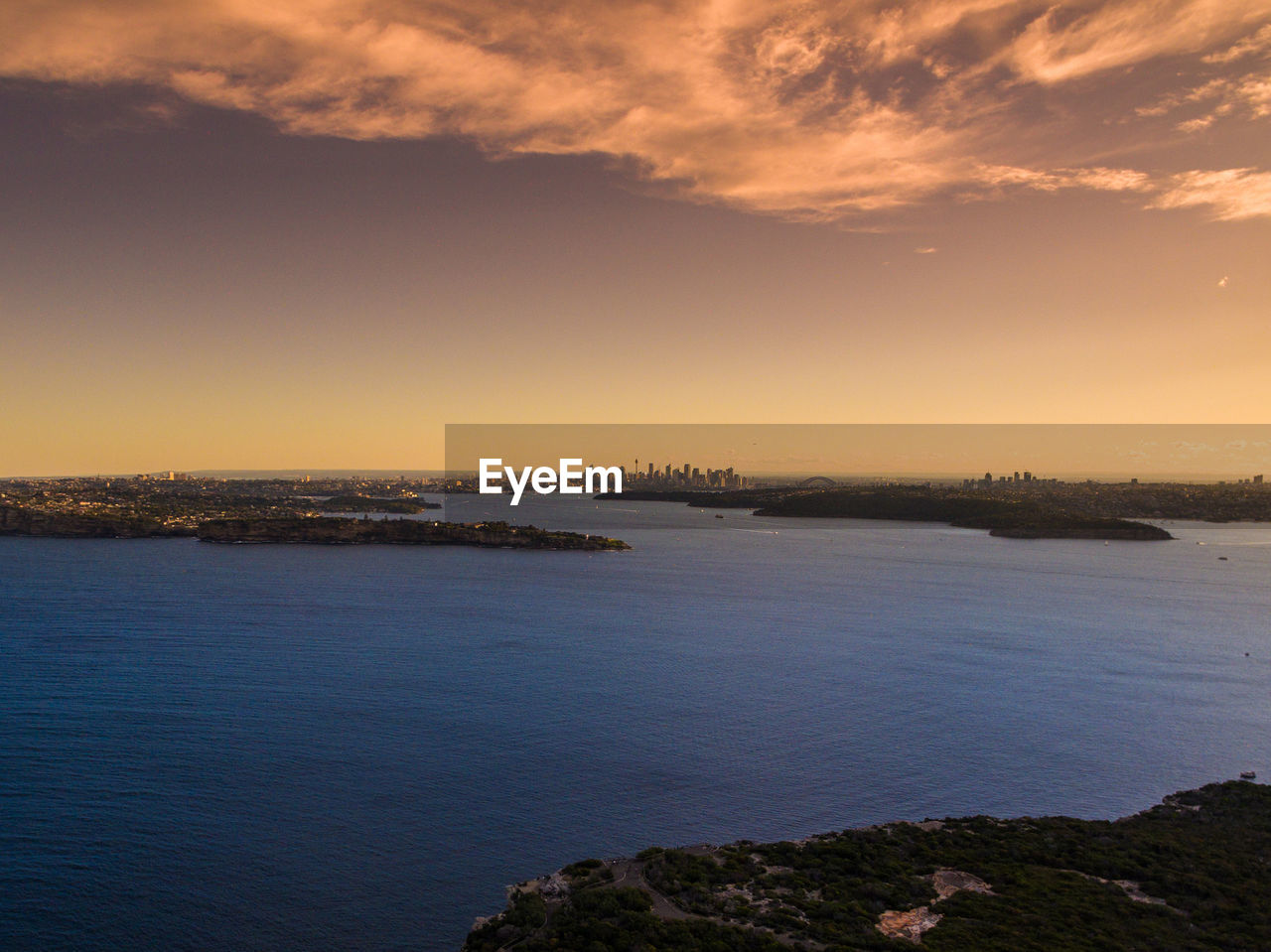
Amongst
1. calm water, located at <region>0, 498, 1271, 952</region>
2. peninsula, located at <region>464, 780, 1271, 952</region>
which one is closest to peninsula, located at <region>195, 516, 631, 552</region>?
calm water, located at <region>0, 498, 1271, 952</region>

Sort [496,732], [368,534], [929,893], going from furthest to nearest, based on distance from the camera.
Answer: [368,534]
[496,732]
[929,893]

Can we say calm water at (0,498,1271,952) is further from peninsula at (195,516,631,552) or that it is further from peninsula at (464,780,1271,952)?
peninsula at (195,516,631,552)

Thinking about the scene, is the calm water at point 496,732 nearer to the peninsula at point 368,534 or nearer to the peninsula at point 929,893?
the peninsula at point 929,893

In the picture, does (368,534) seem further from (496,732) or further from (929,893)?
(929,893)

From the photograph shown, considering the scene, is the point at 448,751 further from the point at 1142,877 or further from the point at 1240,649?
the point at 1240,649

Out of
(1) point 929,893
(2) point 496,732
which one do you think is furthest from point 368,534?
(1) point 929,893

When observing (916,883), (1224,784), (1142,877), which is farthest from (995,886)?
(1224,784)
